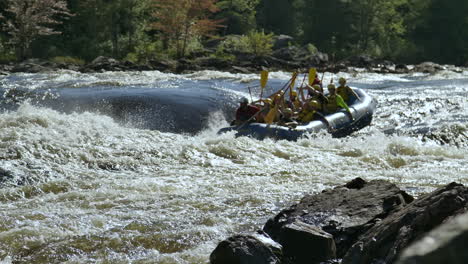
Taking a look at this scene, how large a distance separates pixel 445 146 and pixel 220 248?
19.6ft

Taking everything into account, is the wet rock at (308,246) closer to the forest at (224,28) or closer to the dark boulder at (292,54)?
the forest at (224,28)

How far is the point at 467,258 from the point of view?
1277mm

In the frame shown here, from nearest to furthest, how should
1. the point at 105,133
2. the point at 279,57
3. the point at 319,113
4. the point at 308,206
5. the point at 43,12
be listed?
1. the point at 308,206
2. the point at 105,133
3. the point at 319,113
4. the point at 43,12
5. the point at 279,57

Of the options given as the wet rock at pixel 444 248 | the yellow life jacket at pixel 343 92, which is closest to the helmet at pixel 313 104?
the yellow life jacket at pixel 343 92

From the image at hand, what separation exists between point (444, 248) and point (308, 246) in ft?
7.62

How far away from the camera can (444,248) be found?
123cm

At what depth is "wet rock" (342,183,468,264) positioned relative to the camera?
2.97 m

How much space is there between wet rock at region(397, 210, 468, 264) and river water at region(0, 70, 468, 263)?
8.53 ft

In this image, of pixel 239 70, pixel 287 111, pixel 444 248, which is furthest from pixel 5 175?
pixel 239 70

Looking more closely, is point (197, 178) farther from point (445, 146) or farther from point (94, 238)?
point (445, 146)

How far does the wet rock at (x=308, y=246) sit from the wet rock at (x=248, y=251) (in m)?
0.09

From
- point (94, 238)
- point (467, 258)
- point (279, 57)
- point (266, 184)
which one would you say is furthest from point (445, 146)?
point (279, 57)

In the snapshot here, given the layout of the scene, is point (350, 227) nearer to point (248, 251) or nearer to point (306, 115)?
point (248, 251)

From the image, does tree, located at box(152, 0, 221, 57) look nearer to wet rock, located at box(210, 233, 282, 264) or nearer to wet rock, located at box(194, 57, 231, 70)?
wet rock, located at box(194, 57, 231, 70)
